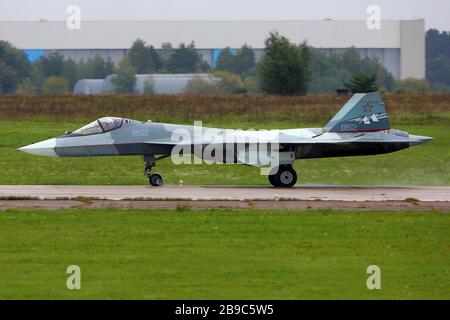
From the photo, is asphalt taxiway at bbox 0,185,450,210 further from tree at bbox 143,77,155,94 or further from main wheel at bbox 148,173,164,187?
tree at bbox 143,77,155,94

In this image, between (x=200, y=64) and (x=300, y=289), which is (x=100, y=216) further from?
(x=200, y=64)

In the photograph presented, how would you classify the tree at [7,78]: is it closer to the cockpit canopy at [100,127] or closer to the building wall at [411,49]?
the building wall at [411,49]

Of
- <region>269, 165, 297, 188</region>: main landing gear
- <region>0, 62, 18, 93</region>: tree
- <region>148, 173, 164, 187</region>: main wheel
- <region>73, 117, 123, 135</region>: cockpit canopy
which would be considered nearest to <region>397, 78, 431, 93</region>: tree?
<region>0, 62, 18, 93</region>: tree

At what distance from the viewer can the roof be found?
103 metres

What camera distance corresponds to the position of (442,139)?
39.8 meters

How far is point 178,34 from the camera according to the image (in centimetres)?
10612

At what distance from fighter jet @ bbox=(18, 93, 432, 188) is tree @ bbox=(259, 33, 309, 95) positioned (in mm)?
33939

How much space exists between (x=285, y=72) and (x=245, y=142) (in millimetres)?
35093

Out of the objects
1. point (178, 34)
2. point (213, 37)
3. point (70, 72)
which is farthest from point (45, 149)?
point (213, 37)

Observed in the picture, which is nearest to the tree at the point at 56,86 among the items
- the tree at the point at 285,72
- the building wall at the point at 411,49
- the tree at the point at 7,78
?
the tree at the point at 7,78

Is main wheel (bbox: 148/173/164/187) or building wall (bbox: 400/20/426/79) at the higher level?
building wall (bbox: 400/20/426/79)

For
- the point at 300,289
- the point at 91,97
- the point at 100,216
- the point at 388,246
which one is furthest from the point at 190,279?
the point at 91,97

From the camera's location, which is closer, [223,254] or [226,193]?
[223,254]

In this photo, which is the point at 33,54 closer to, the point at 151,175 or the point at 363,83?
the point at 363,83
